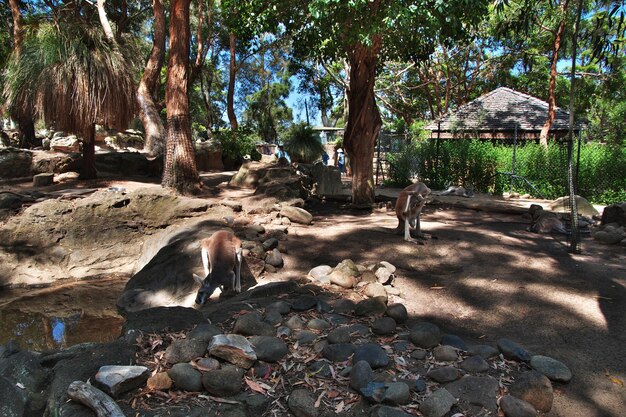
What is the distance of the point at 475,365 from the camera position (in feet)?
13.3

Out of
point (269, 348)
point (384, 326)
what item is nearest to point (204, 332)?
point (269, 348)

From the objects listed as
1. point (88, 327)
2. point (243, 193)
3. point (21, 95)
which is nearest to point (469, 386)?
point (88, 327)

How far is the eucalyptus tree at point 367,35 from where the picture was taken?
309 inches

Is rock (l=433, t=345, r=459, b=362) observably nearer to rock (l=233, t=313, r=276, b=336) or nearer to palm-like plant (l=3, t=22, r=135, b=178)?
rock (l=233, t=313, r=276, b=336)

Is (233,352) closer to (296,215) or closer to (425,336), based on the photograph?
(425,336)

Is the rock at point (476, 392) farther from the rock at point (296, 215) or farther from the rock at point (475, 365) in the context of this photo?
the rock at point (296, 215)

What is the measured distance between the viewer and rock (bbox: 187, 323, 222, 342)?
4.21 meters

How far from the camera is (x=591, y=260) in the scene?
682 cm

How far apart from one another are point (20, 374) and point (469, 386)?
3.73 meters

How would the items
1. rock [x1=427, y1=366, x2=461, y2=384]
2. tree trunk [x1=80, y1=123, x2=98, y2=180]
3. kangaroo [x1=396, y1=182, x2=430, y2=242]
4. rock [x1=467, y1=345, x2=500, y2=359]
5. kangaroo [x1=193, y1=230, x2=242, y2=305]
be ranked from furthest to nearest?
1. tree trunk [x1=80, y1=123, x2=98, y2=180]
2. kangaroo [x1=396, y1=182, x2=430, y2=242]
3. kangaroo [x1=193, y1=230, x2=242, y2=305]
4. rock [x1=467, y1=345, x2=500, y2=359]
5. rock [x1=427, y1=366, x2=461, y2=384]

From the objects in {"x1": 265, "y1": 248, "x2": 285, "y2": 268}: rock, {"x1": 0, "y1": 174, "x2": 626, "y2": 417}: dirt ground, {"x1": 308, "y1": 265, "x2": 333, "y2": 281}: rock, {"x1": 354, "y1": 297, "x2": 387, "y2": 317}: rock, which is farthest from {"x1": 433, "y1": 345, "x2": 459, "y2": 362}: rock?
{"x1": 265, "y1": 248, "x2": 285, "y2": 268}: rock

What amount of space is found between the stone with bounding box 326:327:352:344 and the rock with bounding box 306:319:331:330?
0.24 meters

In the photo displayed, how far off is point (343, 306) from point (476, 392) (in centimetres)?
186

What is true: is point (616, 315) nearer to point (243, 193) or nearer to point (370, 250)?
point (370, 250)
